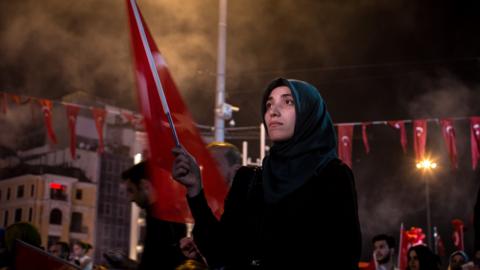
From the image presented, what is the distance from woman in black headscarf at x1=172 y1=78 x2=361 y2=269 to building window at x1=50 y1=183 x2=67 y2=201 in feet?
162

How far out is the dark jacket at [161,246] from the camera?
3.78 m

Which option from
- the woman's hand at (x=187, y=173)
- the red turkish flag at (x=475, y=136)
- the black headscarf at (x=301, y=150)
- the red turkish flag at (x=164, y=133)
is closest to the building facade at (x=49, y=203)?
the red turkish flag at (x=475, y=136)

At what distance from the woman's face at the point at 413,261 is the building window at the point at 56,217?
44899 mm

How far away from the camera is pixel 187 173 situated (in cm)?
239

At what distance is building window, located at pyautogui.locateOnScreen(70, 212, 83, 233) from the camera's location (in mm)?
51594

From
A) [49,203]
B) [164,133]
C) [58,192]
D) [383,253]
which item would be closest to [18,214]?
[49,203]

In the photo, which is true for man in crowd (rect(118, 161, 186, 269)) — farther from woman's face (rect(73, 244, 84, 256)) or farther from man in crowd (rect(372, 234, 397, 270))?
woman's face (rect(73, 244, 84, 256))

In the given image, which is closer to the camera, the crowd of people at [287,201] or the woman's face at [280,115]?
the crowd of people at [287,201]

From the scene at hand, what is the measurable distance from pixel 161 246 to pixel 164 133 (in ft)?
3.18

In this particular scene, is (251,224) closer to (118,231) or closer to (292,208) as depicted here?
(292,208)

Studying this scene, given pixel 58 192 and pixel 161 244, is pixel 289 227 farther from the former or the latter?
pixel 58 192

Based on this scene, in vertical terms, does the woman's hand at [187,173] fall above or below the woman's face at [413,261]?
above

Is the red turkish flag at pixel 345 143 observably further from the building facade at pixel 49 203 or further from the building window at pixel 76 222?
the building window at pixel 76 222

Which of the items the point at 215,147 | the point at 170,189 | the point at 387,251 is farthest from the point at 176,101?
the point at 387,251
